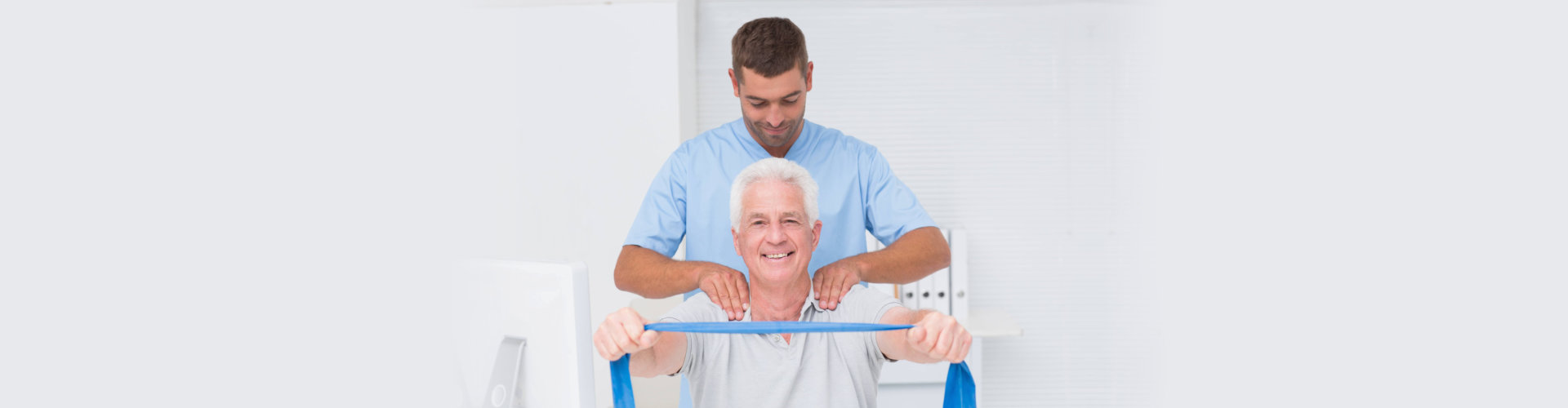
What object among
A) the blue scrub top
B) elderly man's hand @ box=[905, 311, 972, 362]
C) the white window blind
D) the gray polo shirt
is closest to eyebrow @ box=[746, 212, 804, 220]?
the gray polo shirt

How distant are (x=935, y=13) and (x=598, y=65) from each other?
143 cm

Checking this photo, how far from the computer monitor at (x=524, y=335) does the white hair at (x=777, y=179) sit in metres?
0.64

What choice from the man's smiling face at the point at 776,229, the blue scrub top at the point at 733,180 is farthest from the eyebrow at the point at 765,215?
the blue scrub top at the point at 733,180

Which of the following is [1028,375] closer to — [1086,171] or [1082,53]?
[1086,171]

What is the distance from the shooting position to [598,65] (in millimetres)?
3410

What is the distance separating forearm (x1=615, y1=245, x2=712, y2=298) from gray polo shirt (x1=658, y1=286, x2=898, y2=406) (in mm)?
85

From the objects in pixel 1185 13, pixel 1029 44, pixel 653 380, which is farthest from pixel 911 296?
pixel 1185 13

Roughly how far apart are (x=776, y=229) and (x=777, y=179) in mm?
97

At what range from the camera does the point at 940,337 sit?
1481mm

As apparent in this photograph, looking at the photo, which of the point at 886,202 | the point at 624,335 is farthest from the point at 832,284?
the point at 886,202

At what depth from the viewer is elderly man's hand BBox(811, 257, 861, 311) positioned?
175 centimetres

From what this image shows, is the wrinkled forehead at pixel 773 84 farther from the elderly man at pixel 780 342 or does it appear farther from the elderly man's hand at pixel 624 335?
the elderly man's hand at pixel 624 335

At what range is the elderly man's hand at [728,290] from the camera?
167 cm

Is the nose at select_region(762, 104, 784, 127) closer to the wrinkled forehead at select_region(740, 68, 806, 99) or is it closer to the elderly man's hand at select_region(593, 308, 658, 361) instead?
the wrinkled forehead at select_region(740, 68, 806, 99)
